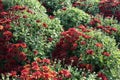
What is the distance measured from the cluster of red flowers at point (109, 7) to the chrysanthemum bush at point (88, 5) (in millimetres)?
257

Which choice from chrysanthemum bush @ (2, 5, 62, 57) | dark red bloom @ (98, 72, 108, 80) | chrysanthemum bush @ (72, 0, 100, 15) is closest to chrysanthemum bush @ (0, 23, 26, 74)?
chrysanthemum bush @ (2, 5, 62, 57)

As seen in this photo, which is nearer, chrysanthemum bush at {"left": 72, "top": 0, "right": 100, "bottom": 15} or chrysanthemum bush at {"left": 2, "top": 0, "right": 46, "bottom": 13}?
chrysanthemum bush at {"left": 2, "top": 0, "right": 46, "bottom": 13}

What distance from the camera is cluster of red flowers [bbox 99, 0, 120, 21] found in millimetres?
14859

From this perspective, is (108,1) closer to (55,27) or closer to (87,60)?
(55,27)

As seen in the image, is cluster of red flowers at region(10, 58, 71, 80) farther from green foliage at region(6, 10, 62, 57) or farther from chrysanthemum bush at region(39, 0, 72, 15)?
chrysanthemum bush at region(39, 0, 72, 15)

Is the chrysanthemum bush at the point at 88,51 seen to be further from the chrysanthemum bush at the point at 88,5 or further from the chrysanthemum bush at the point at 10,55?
the chrysanthemum bush at the point at 88,5

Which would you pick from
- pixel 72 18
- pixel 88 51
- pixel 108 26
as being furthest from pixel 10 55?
pixel 108 26

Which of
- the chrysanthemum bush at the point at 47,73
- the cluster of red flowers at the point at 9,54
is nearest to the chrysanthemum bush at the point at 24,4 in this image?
the cluster of red flowers at the point at 9,54

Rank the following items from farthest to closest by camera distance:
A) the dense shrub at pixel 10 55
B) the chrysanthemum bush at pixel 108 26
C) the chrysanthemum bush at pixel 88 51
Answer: the chrysanthemum bush at pixel 108 26, the dense shrub at pixel 10 55, the chrysanthemum bush at pixel 88 51

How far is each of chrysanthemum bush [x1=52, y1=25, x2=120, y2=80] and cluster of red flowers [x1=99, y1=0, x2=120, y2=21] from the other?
13.1 feet

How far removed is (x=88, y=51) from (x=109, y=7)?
555 cm

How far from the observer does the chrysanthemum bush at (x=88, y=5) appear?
598 inches

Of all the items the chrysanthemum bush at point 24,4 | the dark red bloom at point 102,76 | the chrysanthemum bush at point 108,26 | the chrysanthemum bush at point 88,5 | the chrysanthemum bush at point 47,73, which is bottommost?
the dark red bloom at point 102,76

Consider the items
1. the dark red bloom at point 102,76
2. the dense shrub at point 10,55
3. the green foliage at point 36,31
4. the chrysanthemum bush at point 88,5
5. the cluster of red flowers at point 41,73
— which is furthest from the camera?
the chrysanthemum bush at point 88,5
